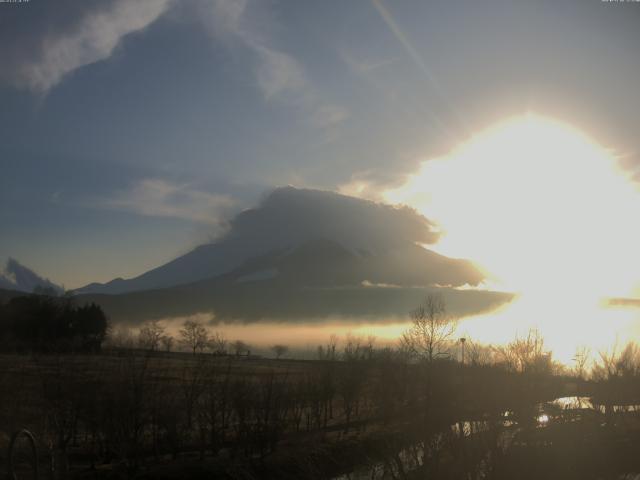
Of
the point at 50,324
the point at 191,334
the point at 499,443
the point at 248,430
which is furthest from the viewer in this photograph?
the point at 191,334

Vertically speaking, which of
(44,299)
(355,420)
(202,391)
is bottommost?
(355,420)

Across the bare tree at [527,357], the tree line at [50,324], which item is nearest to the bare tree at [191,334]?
the tree line at [50,324]

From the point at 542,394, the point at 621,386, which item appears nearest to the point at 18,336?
the point at 542,394

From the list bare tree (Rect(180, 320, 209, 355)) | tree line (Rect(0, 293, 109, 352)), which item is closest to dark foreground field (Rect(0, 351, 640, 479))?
tree line (Rect(0, 293, 109, 352))

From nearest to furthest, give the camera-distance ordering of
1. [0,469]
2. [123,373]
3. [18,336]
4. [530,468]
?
[530,468] → [0,469] → [123,373] → [18,336]

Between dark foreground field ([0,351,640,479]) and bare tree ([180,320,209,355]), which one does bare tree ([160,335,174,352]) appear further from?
dark foreground field ([0,351,640,479])

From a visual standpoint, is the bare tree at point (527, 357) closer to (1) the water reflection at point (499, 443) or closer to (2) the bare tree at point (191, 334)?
(1) the water reflection at point (499, 443)

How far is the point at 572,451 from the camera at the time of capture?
86.4 feet

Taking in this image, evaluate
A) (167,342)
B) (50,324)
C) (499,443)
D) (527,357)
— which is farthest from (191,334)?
(499,443)

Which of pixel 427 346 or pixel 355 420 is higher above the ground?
pixel 427 346

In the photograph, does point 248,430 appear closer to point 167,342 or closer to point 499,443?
point 499,443

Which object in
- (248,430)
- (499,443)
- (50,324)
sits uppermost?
(50,324)

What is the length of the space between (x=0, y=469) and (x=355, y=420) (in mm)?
30503

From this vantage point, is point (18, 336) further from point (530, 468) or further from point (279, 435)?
point (530, 468)
